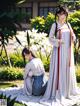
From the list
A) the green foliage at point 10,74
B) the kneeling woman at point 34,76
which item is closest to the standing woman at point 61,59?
the kneeling woman at point 34,76

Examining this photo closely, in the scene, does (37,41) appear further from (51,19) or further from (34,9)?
(34,9)

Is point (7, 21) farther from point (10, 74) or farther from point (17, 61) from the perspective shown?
point (17, 61)

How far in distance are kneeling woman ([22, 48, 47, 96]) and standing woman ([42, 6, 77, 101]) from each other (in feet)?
0.65

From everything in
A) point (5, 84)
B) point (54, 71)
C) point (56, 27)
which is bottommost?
point (5, 84)

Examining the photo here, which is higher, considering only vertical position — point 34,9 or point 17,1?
point 17,1

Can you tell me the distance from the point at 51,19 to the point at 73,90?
22.4ft

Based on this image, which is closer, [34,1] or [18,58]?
[18,58]

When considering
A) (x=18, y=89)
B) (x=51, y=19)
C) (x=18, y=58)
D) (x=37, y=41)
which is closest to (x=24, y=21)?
(x=18, y=89)

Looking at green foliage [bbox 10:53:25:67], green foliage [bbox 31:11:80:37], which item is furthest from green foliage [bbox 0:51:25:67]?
green foliage [bbox 31:11:80:37]

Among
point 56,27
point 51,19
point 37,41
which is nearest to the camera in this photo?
point 56,27

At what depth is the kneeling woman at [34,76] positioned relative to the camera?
8.11 metres

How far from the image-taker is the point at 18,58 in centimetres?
1322

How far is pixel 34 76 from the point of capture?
27.1ft

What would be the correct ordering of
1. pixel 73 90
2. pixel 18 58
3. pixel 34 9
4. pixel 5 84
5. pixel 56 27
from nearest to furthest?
pixel 56 27, pixel 73 90, pixel 5 84, pixel 18 58, pixel 34 9
